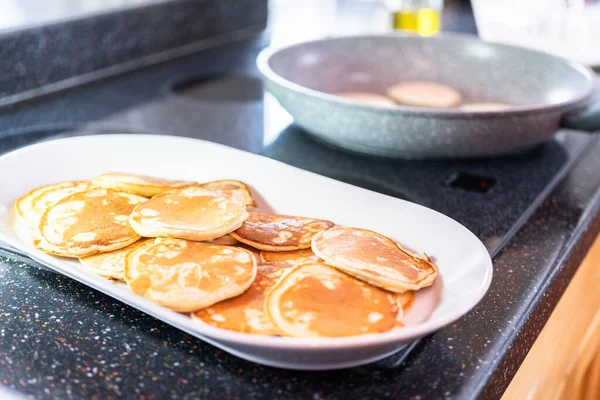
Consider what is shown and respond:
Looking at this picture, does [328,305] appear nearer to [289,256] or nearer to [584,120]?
[289,256]

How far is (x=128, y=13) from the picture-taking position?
118 cm

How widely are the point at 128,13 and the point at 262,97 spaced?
311mm

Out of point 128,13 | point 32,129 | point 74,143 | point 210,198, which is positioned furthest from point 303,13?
point 210,198

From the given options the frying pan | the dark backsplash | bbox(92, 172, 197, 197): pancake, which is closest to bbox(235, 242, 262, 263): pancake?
bbox(92, 172, 197, 197): pancake

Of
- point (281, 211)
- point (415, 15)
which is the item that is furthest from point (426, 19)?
point (281, 211)

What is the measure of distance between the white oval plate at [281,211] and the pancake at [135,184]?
2.4 inches

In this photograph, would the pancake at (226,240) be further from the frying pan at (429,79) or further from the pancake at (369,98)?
the pancake at (369,98)

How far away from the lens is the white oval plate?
412mm

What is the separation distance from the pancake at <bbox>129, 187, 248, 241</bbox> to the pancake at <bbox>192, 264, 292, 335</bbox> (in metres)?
0.07

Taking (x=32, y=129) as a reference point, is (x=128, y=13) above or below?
above

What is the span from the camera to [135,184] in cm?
62

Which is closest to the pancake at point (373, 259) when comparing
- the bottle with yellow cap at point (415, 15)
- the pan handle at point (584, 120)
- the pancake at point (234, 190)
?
the pancake at point (234, 190)

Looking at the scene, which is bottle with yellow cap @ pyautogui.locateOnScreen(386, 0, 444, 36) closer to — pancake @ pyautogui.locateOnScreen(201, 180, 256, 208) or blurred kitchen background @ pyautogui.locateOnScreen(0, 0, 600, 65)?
blurred kitchen background @ pyautogui.locateOnScreen(0, 0, 600, 65)

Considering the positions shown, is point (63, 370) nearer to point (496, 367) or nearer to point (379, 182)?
point (496, 367)
